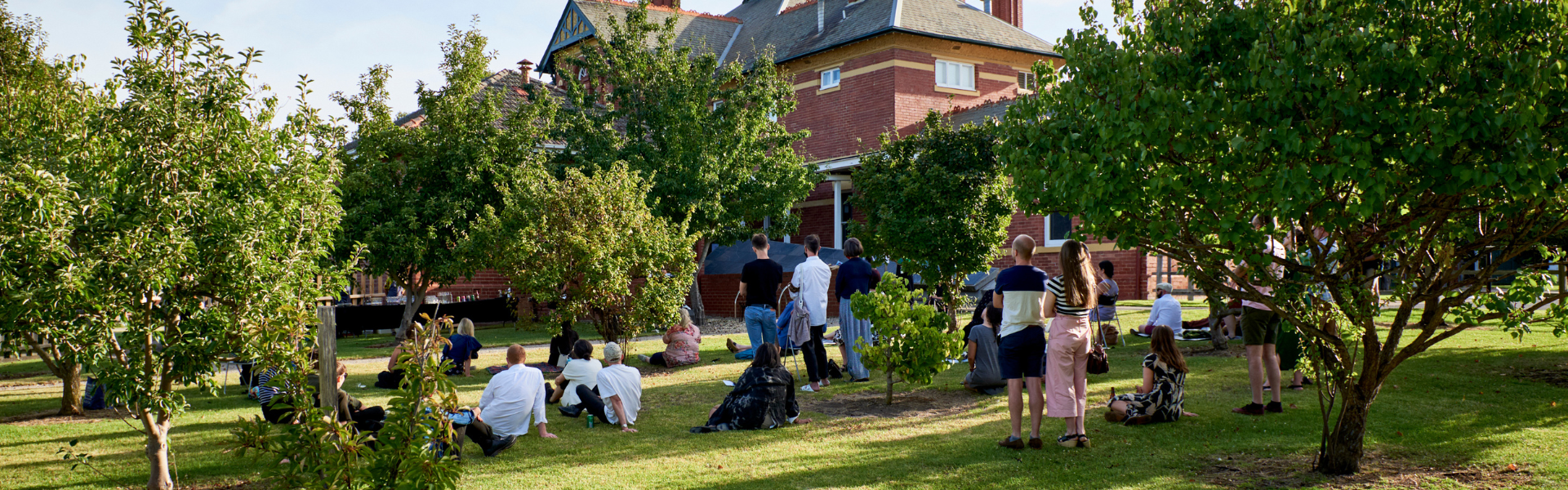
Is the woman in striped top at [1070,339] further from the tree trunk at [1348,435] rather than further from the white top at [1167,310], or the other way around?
the white top at [1167,310]

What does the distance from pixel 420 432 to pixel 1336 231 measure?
503 cm

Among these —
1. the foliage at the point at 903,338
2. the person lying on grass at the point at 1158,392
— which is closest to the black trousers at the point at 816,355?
the foliage at the point at 903,338

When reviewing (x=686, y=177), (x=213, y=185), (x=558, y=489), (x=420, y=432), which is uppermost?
(x=686, y=177)

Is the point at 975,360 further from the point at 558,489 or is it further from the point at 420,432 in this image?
the point at 420,432

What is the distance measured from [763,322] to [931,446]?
15.2 ft

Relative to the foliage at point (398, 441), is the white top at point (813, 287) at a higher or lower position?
higher

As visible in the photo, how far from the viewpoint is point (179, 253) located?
523 cm

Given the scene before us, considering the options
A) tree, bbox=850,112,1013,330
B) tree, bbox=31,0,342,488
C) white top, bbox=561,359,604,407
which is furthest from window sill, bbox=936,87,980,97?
tree, bbox=31,0,342,488

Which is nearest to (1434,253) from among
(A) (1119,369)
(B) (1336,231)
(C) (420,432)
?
(B) (1336,231)

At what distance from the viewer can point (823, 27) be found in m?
29.0

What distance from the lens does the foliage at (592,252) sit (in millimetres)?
11656

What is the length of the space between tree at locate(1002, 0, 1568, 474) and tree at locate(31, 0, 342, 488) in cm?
456

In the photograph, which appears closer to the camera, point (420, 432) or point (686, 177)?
point (420, 432)

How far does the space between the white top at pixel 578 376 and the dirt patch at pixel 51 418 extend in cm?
414
